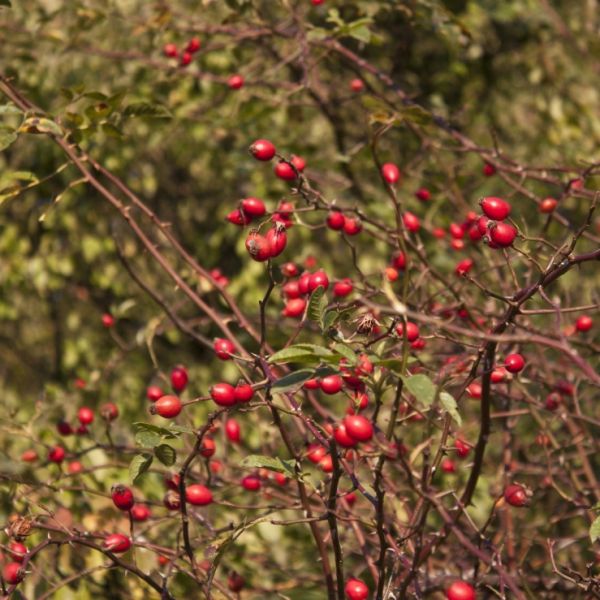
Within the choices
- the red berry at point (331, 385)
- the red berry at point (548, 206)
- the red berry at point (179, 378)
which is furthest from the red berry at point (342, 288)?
the red berry at point (331, 385)

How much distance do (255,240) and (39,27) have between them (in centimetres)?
238

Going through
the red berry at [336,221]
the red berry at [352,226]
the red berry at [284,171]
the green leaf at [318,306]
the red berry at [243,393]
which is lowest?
the red berry at [352,226]

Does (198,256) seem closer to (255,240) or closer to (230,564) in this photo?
(230,564)

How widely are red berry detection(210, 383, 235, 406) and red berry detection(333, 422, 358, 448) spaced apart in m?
0.18

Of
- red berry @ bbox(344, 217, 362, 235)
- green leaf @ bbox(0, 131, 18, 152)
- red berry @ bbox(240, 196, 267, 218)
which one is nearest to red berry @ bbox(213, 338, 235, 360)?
red berry @ bbox(240, 196, 267, 218)

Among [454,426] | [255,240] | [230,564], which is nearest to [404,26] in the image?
[454,426]

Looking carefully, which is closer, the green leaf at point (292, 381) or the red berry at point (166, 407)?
the green leaf at point (292, 381)

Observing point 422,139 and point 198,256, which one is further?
point 198,256

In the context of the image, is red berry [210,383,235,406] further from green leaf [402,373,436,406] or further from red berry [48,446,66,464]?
red berry [48,446,66,464]

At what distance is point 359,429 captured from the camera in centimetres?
101

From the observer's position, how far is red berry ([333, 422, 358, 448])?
1.03m

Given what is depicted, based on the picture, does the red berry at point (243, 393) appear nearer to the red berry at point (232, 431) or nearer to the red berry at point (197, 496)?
the red berry at point (197, 496)

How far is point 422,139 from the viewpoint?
2.53 metres

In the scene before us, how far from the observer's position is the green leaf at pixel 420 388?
3.11ft
